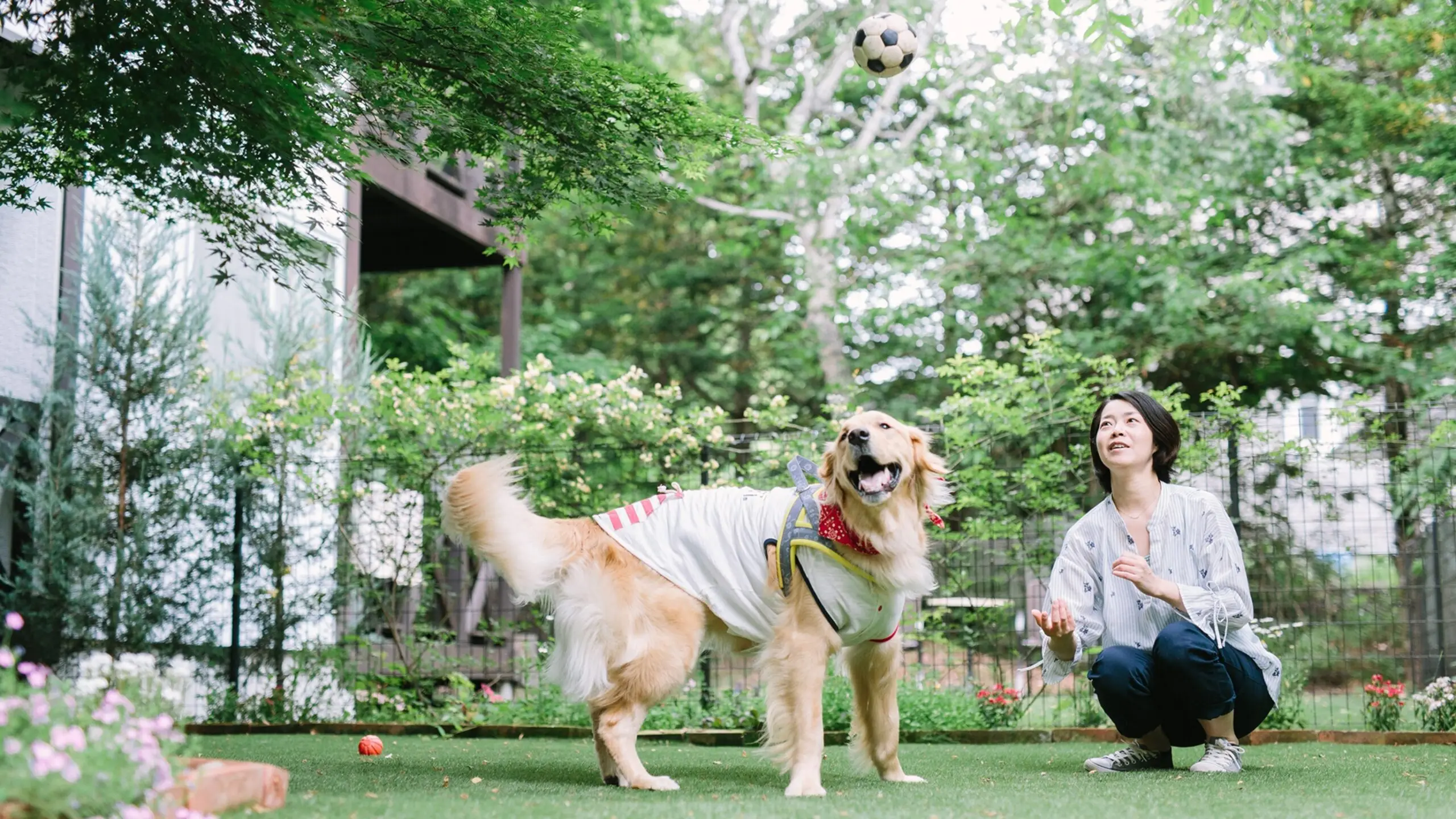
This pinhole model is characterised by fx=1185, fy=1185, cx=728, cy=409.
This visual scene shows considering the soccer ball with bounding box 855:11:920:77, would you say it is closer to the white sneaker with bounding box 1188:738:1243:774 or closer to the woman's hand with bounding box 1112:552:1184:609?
the woman's hand with bounding box 1112:552:1184:609

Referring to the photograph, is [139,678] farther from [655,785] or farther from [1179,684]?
[1179,684]

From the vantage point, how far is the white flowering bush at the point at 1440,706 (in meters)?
5.79

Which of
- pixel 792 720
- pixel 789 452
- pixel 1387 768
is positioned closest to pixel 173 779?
pixel 792 720

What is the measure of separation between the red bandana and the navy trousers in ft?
3.01

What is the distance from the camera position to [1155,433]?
4082 mm

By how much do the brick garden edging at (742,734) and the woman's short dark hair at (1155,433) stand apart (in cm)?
217

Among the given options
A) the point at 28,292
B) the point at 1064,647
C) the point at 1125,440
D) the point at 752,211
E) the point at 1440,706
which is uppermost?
the point at 752,211

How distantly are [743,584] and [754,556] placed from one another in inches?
3.8

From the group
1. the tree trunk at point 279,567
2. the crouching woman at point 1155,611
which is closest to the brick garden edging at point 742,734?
the tree trunk at point 279,567

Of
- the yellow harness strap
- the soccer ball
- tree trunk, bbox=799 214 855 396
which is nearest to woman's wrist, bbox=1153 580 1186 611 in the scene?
the yellow harness strap

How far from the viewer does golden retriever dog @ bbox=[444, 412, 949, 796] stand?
3.69m

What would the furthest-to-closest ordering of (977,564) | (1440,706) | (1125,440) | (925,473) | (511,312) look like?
(511,312), (977,564), (1440,706), (1125,440), (925,473)

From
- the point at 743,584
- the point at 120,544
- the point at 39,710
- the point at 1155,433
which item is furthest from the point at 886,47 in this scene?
the point at 39,710

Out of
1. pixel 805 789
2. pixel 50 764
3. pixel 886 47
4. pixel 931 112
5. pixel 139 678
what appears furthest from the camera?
pixel 931 112
